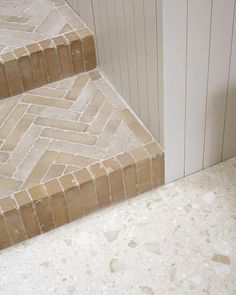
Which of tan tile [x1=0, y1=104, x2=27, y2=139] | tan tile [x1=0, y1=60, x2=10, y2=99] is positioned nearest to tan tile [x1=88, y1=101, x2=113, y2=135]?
tan tile [x1=0, y1=104, x2=27, y2=139]

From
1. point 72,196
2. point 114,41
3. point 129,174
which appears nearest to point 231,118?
point 129,174

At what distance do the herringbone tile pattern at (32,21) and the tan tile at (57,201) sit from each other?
0.70m

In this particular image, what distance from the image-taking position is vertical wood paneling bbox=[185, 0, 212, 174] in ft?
5.13

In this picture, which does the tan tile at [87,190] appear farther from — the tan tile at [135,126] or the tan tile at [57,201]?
the tan tile at [135,126]

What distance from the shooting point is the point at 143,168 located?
1.88m

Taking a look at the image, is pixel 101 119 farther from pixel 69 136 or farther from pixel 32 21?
pixel 32 21

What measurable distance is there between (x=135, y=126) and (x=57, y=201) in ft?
1.38

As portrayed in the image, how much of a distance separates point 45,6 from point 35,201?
109cm

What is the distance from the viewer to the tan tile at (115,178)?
1836mm

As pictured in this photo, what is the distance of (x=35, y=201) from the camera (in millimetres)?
1768

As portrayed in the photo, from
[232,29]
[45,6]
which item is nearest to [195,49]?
[232,29]

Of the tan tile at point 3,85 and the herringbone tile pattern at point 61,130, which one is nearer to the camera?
the herringbone tile pattern at point 61,130

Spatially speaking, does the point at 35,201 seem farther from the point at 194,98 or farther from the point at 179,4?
the point at 179,4

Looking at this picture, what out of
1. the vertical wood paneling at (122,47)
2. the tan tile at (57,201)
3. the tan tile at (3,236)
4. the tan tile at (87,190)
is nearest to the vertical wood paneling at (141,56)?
the vertical wood paneling at (122,47)
